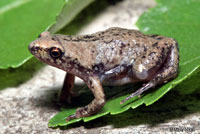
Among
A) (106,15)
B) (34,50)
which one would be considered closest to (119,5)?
(106,15)

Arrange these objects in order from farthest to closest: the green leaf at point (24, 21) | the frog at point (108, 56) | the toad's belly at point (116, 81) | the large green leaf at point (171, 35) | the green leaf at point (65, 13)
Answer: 1. the green leaf at point (65, 13)
2. the green leaf at point (24, 21)
3. the toad's belly at point (116, 81)
4. the frog at point (108, 56)
5. the large green leaf at point (171, 35)

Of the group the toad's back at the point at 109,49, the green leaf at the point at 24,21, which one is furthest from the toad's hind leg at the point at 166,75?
the green leaf at the point at 24,21

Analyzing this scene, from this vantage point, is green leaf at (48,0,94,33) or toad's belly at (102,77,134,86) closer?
toad's belly at (102,77,134,86)

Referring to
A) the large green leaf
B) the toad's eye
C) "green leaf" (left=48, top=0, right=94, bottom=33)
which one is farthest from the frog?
"green leaf" (left=48, top=0, right=94, bottom=33)

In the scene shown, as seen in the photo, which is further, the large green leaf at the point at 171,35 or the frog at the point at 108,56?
the frog at the point at 108,56

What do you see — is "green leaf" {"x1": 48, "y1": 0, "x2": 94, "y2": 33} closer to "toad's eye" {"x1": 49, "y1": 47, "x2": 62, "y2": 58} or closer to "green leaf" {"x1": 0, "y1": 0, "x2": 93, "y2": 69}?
"green leaf" {"x1": 0, "y1": 0, "x2": 93, "y2": 69}

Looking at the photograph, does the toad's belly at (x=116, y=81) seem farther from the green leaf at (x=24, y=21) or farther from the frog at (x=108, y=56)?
the green leaf at (x=24, y=21)

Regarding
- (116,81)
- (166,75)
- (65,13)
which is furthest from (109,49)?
(65,13)
